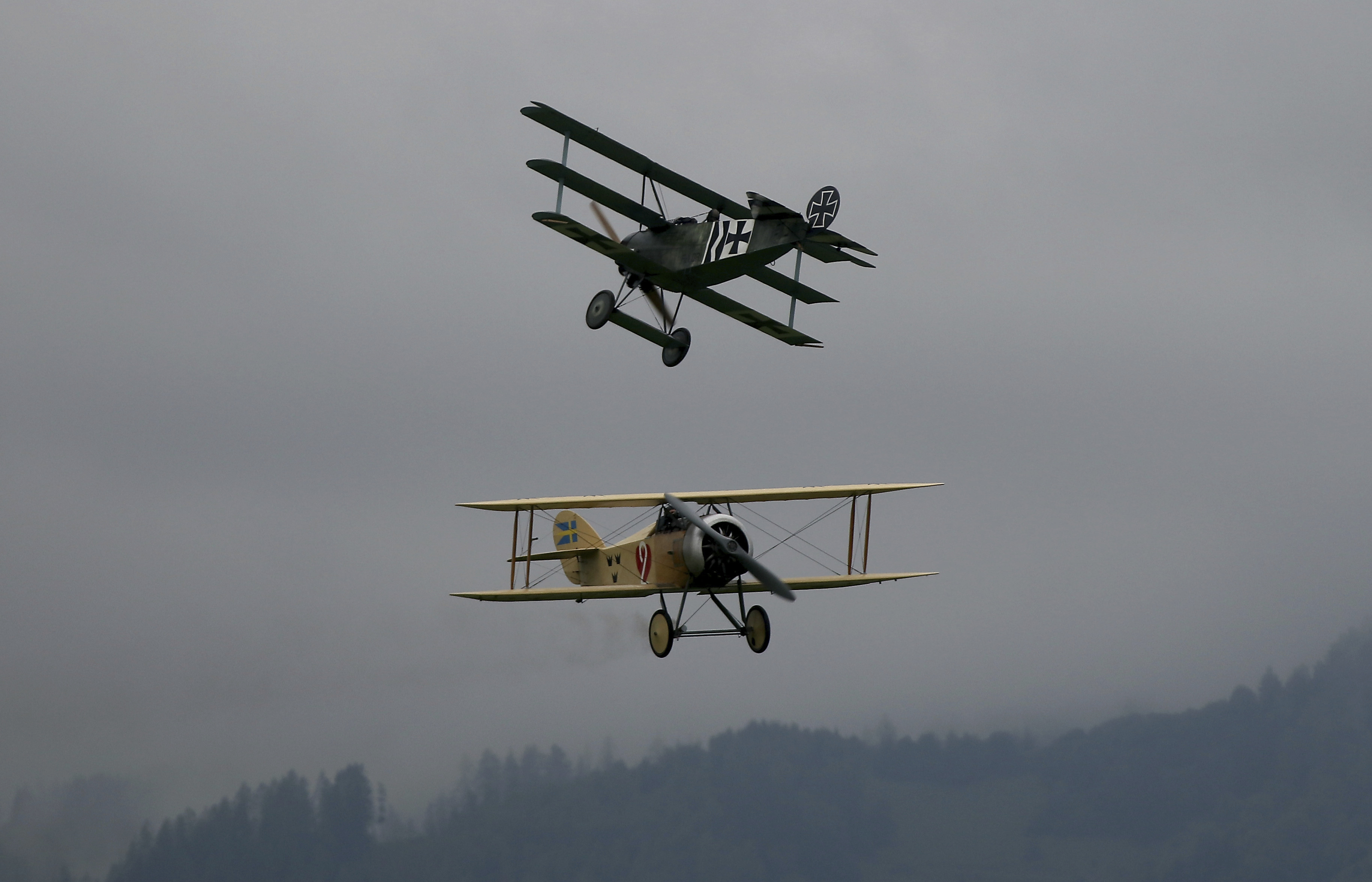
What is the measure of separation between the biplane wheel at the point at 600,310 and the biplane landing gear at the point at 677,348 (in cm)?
4

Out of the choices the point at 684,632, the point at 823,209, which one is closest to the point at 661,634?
the point at 684,632

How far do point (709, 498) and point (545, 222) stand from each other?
7.01m

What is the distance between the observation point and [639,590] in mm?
31781

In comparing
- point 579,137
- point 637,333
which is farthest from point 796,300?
point 579,137

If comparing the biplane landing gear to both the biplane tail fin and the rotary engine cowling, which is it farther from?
the biplane tail fin

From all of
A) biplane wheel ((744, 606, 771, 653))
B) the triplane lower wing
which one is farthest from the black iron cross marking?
biplane wheel ((744, 606, 771, 653))

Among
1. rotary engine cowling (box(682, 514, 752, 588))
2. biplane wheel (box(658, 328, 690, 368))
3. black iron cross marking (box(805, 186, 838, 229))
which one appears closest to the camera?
black iron cross marking (box(805, 186, 838, 229))

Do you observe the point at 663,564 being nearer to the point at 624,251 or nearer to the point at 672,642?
the point at 672,642

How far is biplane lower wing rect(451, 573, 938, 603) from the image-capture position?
3166cm

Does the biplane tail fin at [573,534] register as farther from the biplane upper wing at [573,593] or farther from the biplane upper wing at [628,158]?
the biplane upper wing at [628,158]

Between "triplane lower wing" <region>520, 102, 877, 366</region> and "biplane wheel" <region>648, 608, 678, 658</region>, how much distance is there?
16.7 feet

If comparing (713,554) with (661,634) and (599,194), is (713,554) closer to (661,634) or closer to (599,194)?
(661,634)

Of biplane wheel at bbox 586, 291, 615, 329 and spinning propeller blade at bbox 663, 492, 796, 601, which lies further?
biplane wheel at bbox 586, 291, 615, 329

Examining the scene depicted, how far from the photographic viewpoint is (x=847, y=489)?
119 ft
